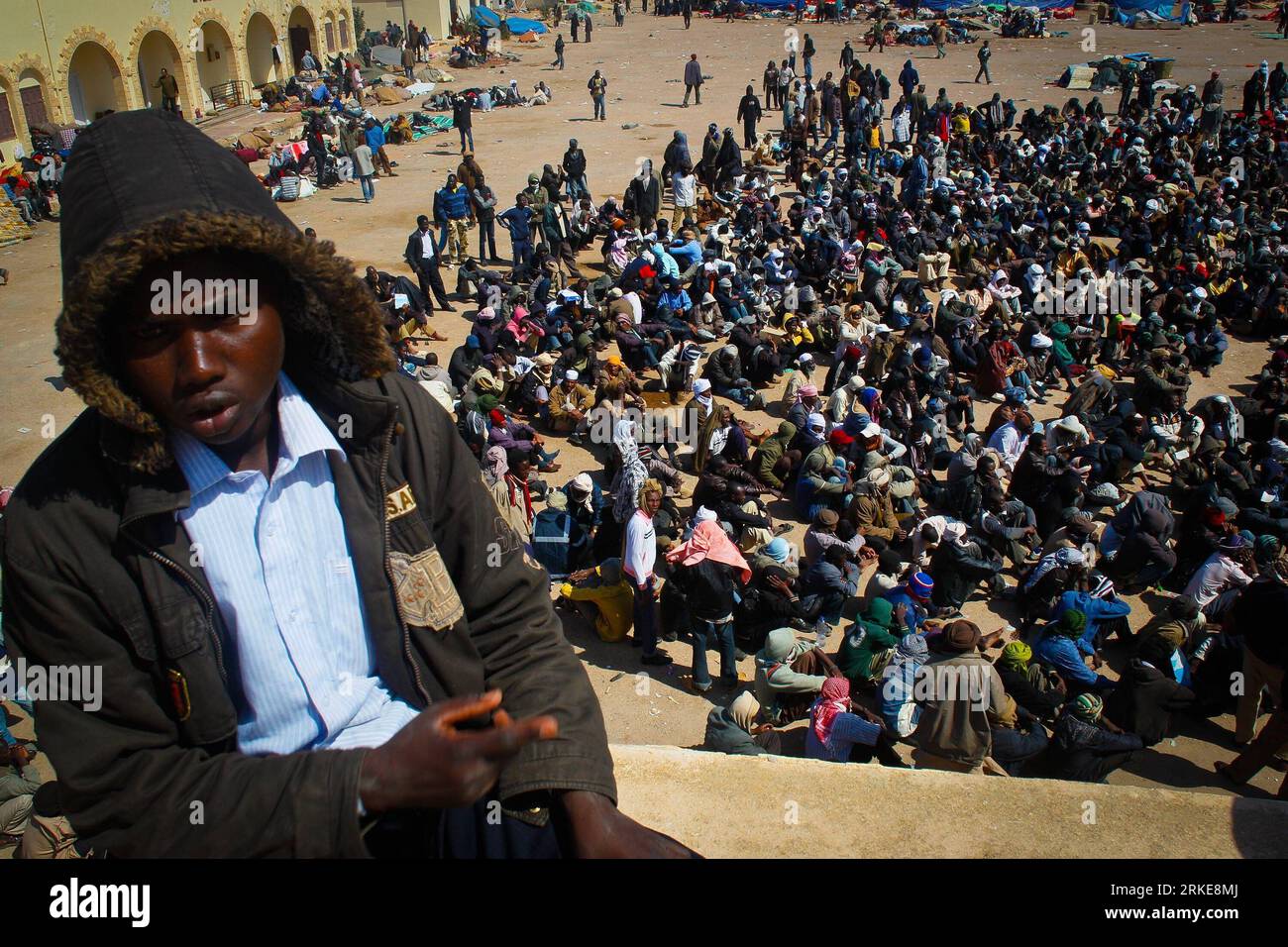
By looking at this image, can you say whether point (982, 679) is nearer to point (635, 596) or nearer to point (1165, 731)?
point (1165, 731)

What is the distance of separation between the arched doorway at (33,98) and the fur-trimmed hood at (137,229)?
27390mm

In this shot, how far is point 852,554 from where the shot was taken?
8.89 meters

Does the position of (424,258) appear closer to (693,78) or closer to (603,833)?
(603,833)

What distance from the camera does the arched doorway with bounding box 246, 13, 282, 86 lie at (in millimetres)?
Answer: 33344

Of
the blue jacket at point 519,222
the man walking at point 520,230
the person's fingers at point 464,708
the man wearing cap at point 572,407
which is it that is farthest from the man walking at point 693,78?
the person's fingers at point 464,708

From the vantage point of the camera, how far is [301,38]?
36.2 meters

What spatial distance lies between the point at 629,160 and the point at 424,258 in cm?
1140

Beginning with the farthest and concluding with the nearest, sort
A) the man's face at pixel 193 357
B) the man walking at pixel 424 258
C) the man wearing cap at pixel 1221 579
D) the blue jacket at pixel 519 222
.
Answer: the blue jacket at pixel 519 222 → the man walking at pixel 424 258 → the man wearing cap at pixel 1221 579 → the man's face at pixel 193 357

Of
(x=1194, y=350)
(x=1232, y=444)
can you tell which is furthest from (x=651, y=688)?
(x=1194, y=350)

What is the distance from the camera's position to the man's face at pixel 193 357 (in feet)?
4.43

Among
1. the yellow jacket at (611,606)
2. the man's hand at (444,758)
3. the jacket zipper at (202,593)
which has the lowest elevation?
the yellow jacket at (611,606)

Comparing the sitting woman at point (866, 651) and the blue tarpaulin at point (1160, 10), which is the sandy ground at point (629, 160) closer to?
the sitting woman at point (866, 651)

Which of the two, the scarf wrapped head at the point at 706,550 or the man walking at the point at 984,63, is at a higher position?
the man walking at the point at 984,63

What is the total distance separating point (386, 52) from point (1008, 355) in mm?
33540
